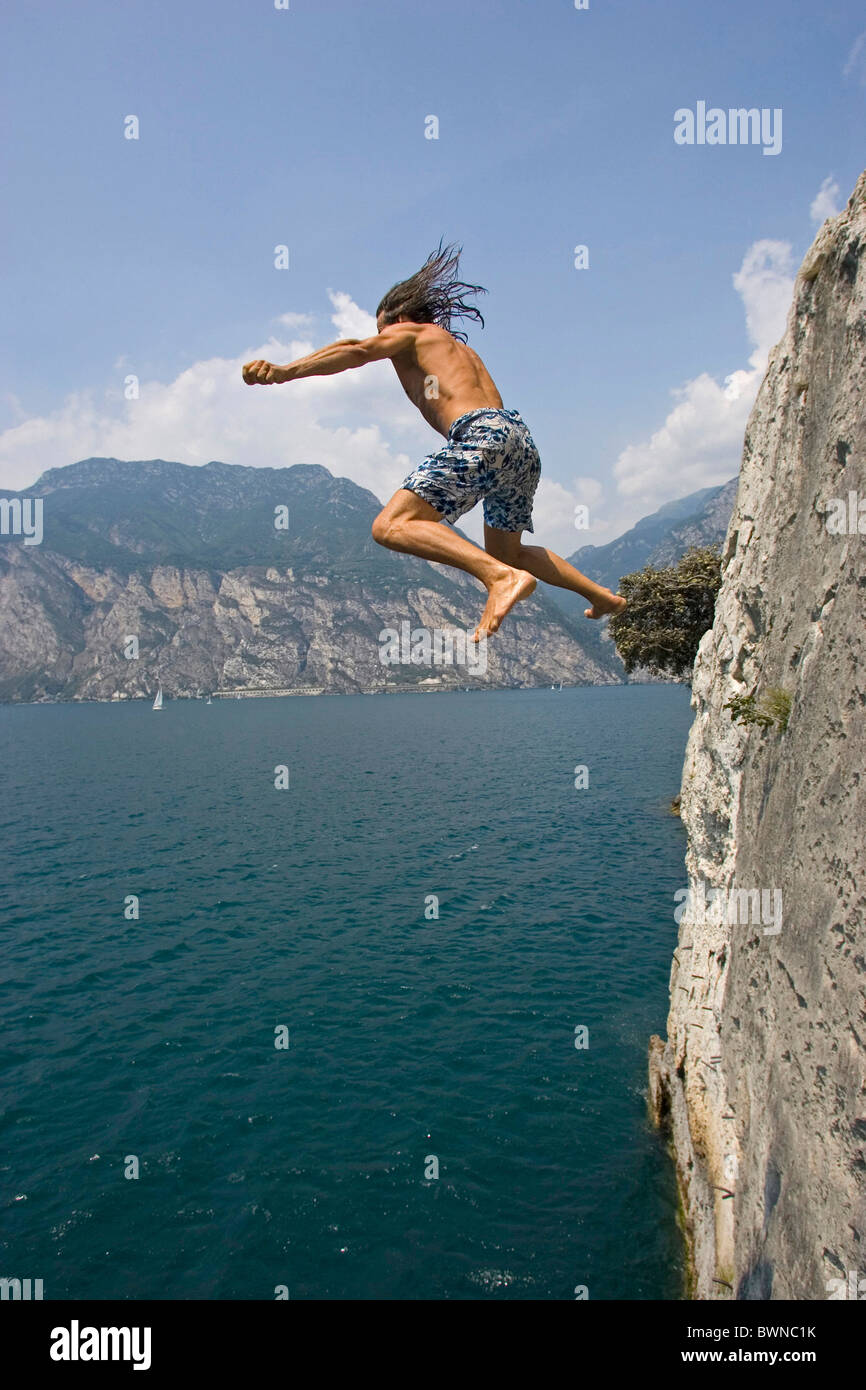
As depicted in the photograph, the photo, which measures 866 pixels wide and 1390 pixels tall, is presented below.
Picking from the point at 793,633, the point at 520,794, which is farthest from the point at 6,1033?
the point at 520,794

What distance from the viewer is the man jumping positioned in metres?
3.67

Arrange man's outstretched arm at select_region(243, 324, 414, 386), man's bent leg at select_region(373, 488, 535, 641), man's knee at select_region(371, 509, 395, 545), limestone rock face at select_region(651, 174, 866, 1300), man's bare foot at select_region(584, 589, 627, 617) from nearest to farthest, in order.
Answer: man's bent leg at select_region(373, 488, 535, 641), man's knee at select_region(371, 509, 395, 545), man's outstretched arm at select_region(243, 324, 414, 386), limestone rock face at select_region(651, 174, 866, 1300), man's bare foot at select_region(584, 589, 627, 617)

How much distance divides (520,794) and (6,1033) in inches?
1603

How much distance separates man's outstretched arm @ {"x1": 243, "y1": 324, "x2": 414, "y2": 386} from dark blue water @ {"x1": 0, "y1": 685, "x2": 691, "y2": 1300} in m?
14.2

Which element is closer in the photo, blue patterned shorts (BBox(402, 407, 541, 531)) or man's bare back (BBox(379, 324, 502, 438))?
blue patterned shorts (BBox(402, 407, 541, 531))

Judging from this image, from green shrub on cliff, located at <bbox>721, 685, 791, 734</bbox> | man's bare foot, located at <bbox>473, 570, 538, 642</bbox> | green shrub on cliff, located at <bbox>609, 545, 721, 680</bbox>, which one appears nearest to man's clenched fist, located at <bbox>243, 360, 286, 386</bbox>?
man's bare foot, located at <bbox>473, 570, 538, 642</bbox>

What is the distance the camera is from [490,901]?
31.5m

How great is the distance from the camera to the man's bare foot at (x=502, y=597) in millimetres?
3383

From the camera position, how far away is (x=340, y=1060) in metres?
19.5

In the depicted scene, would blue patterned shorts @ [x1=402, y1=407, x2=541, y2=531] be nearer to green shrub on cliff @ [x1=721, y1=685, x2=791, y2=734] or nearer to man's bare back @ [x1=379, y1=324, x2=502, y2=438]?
man's bare back @ [x1=379, y1=324, x2=502, y2=438]

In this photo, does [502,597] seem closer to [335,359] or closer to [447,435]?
[447,435]

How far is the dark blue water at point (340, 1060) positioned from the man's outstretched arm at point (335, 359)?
14.2 meters

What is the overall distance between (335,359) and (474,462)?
995 millimetres

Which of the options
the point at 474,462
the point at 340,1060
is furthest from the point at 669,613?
the point at 474,462
